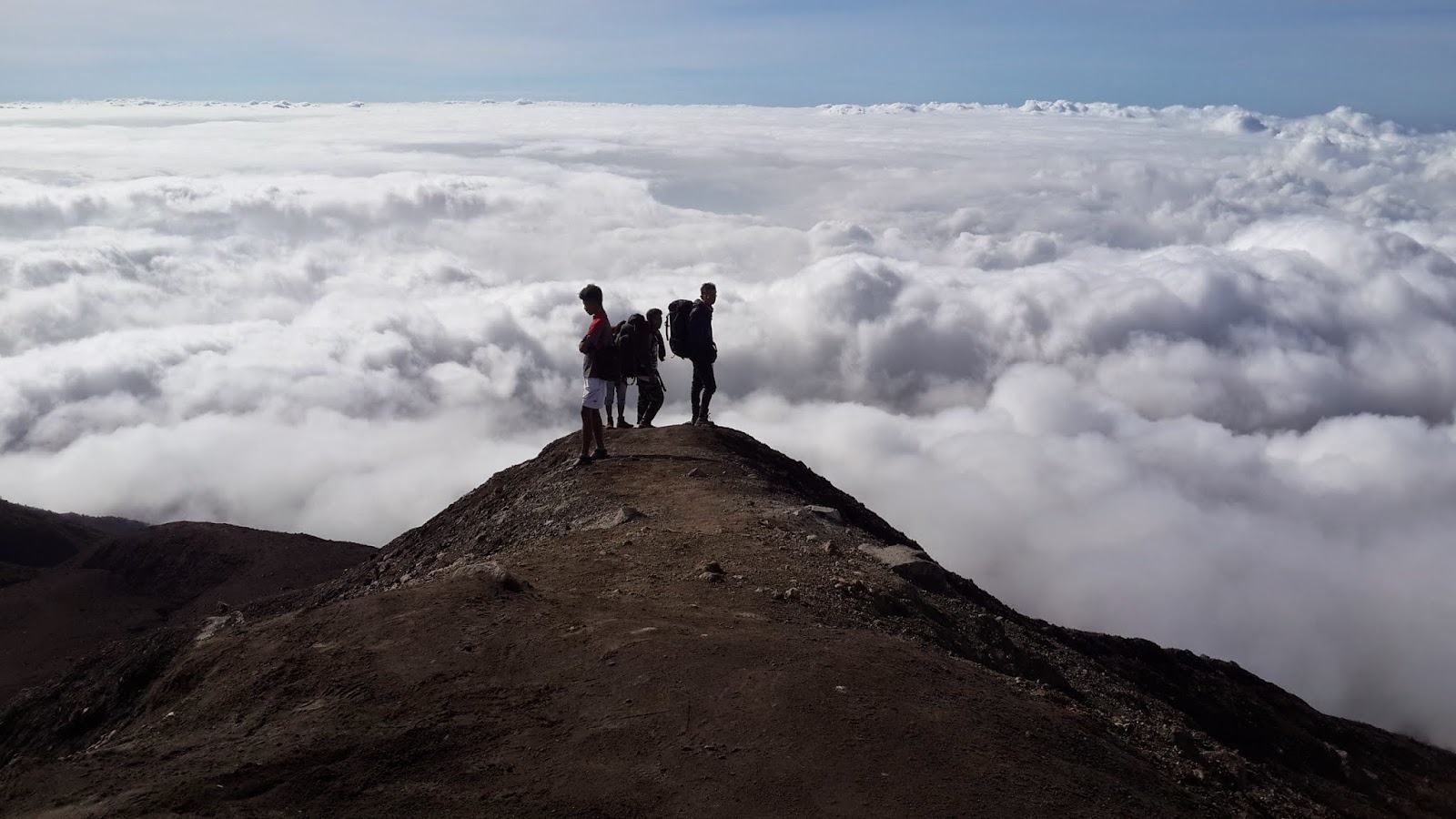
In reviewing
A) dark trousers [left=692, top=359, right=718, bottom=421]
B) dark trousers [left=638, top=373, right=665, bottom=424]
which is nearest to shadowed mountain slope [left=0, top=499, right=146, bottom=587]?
dark trousers [left=638, top=373, right=665, bottom=424]

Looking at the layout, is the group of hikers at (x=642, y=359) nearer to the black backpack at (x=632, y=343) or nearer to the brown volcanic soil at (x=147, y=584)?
the black backpack at (x=632, y=343)

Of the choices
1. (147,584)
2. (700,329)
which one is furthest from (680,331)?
(147,584)

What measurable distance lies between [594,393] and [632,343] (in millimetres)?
2702

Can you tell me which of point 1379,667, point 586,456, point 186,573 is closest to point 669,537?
point 586,456

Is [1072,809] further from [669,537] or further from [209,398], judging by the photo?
[209,398]

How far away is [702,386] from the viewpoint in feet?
61.1

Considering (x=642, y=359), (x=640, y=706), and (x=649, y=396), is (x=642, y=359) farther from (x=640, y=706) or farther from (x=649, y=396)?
(x=640, y=706)

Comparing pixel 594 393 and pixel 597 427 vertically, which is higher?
pixel 594 393

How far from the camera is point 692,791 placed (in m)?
6.66

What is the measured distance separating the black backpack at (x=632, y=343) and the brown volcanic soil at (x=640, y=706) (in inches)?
165

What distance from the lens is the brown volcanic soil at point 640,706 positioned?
674 centimetres

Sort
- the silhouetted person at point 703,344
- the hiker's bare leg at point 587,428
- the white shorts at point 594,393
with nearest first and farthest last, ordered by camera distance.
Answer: the white shorts at point 594,393
the hiker's bare leg at point 587,428
the silhouetted person at point 703,344

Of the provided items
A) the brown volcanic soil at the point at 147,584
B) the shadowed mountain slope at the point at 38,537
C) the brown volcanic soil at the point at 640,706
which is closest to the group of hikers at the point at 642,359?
the brown volcanic soil at the point at 640,706

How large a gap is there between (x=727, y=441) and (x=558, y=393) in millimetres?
172974
